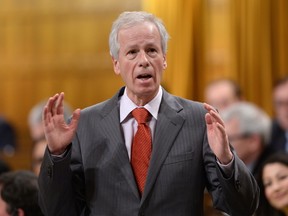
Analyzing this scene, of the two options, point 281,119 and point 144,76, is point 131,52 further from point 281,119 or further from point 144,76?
point 281,119

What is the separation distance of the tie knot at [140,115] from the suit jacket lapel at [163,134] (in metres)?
0.04

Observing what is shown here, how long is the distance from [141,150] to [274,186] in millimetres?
1526

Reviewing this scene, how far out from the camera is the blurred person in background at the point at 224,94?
540cm

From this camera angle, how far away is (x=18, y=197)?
3.07 metres

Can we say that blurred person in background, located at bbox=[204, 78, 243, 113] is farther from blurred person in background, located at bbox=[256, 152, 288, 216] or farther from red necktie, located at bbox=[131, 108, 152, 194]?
red necktie, located at bbox=[131, 108, 152, 194]

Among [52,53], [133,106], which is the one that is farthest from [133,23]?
[52,53]

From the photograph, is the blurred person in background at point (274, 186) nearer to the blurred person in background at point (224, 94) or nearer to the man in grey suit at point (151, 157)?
the man in grey suit at point (151, 157)

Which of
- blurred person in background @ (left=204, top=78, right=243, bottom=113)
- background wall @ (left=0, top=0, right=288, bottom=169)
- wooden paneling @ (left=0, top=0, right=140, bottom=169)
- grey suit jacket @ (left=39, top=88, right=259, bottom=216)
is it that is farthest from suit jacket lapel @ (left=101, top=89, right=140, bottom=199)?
wooden paneling @ (left=0, top=0, right=140, bottom=169)

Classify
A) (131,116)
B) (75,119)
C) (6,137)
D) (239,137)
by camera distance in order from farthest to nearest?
(6,137)
(239,137)
(131,116)
(75,119)

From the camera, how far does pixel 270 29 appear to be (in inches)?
236

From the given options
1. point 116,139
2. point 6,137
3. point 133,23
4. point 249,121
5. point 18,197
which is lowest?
point 6,137

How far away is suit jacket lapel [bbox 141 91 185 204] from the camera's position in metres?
2.24

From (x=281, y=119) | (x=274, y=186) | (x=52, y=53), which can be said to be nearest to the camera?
(x=274, y=186)

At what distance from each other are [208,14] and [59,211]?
4.25m
